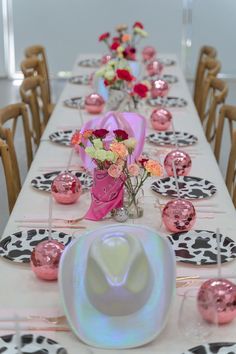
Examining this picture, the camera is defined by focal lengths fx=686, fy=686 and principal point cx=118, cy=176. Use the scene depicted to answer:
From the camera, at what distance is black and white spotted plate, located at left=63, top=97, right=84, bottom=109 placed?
3541 millimetres

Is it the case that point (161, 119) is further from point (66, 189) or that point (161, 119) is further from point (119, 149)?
point (119, 149)

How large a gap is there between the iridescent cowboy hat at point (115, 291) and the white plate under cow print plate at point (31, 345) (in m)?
0.08

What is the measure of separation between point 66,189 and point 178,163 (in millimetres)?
471

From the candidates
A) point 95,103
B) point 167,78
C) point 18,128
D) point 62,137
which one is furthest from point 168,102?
point 18,128

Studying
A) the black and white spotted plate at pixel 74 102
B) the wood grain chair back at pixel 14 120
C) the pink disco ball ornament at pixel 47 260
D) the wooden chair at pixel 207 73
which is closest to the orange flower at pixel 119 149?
the pink disco ball ornament at pixel 47 260

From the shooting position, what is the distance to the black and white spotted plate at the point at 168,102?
11.7 ft

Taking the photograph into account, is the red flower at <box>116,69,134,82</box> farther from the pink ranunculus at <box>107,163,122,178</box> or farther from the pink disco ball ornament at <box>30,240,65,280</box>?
the pink disco ball ornament at <box>30,240,65,280</box>

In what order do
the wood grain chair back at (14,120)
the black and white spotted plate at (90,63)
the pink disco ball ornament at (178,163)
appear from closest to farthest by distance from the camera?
the pink disco ball ornament at (178,163) → the wood grain chair back at (14,120) → the black and white spotted plate at (90,63)

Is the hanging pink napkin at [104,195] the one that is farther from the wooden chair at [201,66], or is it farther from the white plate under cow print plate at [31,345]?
the wooden chair at [201,66]

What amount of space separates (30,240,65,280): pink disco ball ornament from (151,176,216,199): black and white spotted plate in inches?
26.6

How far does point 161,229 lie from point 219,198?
33 centimetres

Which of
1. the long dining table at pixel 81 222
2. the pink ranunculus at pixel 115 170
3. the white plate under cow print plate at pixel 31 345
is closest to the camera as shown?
the white plate under cow print plate at pixel 31 345

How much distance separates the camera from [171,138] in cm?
297

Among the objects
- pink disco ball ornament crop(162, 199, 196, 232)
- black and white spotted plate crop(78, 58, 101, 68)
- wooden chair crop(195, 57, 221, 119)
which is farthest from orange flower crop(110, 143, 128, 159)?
black and white spotted plate crop(78, 58, 101, 68)
